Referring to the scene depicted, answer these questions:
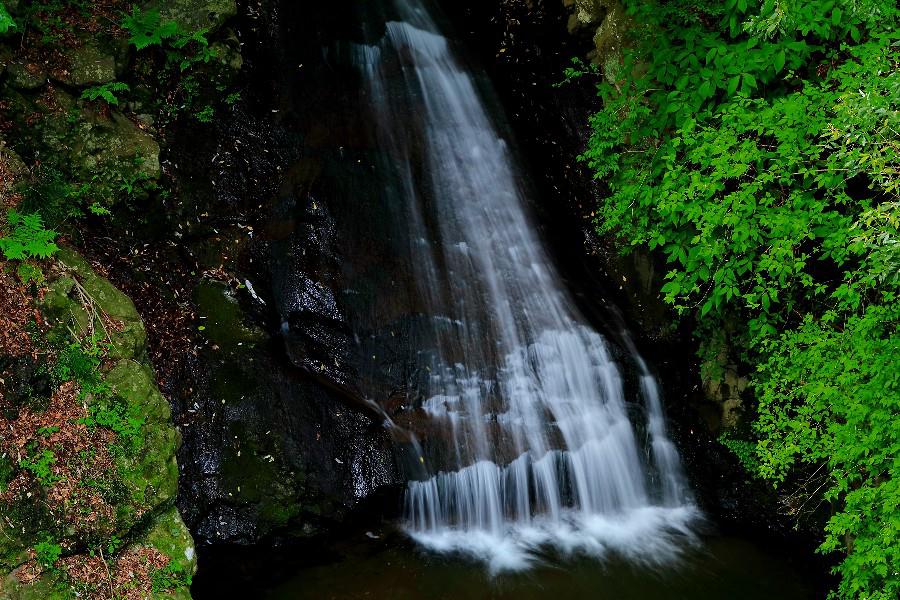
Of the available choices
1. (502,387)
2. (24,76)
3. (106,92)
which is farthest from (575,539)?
(24,76)

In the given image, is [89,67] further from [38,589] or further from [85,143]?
[38,589]

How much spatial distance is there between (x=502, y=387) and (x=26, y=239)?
4.52 m

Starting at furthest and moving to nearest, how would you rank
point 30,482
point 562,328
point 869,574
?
point 562,328, point 869,574, point 30,482

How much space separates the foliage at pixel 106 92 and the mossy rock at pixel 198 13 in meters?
1.16

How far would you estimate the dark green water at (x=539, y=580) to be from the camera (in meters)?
5.55

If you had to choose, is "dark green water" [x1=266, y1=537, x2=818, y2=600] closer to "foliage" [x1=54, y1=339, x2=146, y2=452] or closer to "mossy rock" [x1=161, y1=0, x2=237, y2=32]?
"foliage" [x1=54, y1=339, x2=146, y2=452]

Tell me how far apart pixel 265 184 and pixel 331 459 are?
9.96 ft

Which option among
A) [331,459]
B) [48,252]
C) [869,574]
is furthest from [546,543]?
[48,252]

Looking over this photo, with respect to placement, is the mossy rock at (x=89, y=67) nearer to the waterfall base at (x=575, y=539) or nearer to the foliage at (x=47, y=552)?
the foliage at (x=47, y=552)

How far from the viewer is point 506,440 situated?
6.56m

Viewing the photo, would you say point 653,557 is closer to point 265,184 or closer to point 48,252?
point 265,184

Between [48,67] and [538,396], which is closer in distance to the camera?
[48,67]

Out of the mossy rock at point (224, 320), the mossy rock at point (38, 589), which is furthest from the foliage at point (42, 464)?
the mossy rock at point (224, 320)

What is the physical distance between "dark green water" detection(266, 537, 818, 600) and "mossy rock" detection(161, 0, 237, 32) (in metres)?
5.70
